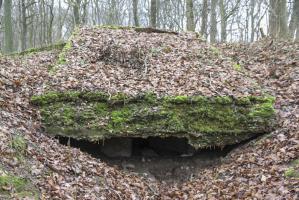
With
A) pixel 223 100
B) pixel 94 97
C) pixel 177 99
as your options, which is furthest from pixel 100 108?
pixel 223 100

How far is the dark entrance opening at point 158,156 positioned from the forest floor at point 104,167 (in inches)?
19.9

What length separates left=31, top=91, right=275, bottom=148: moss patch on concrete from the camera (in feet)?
27.8

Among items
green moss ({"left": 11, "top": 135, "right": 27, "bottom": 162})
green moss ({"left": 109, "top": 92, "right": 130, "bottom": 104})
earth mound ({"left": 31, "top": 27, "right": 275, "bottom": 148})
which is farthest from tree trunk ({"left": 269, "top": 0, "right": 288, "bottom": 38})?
green moss ({"left": 11, "top": 135, "right": 27, "bottom": 162})

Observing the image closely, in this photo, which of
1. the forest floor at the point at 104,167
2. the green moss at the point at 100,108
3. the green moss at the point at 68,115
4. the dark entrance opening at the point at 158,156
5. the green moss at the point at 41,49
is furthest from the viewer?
the green moss at the point at 41,49

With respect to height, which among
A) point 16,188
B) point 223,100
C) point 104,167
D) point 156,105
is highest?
point 223,100

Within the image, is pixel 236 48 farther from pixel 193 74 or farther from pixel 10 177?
pixel 10 177

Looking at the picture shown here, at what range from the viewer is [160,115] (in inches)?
340

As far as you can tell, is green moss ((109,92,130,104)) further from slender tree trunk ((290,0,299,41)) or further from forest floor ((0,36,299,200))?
slender tree trunk ((290,0,299,41))

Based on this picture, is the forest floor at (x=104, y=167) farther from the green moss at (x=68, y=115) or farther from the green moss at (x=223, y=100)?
the green moss at (x=223, y=100)

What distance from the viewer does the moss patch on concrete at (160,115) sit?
847cm

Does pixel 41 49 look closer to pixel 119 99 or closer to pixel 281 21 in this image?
pixel 119 99

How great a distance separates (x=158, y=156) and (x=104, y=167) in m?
2.21

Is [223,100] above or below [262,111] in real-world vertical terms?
above

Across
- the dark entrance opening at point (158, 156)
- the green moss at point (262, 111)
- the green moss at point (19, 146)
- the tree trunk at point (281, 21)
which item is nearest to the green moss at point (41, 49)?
the dark entrance opening at point (158, 156)
